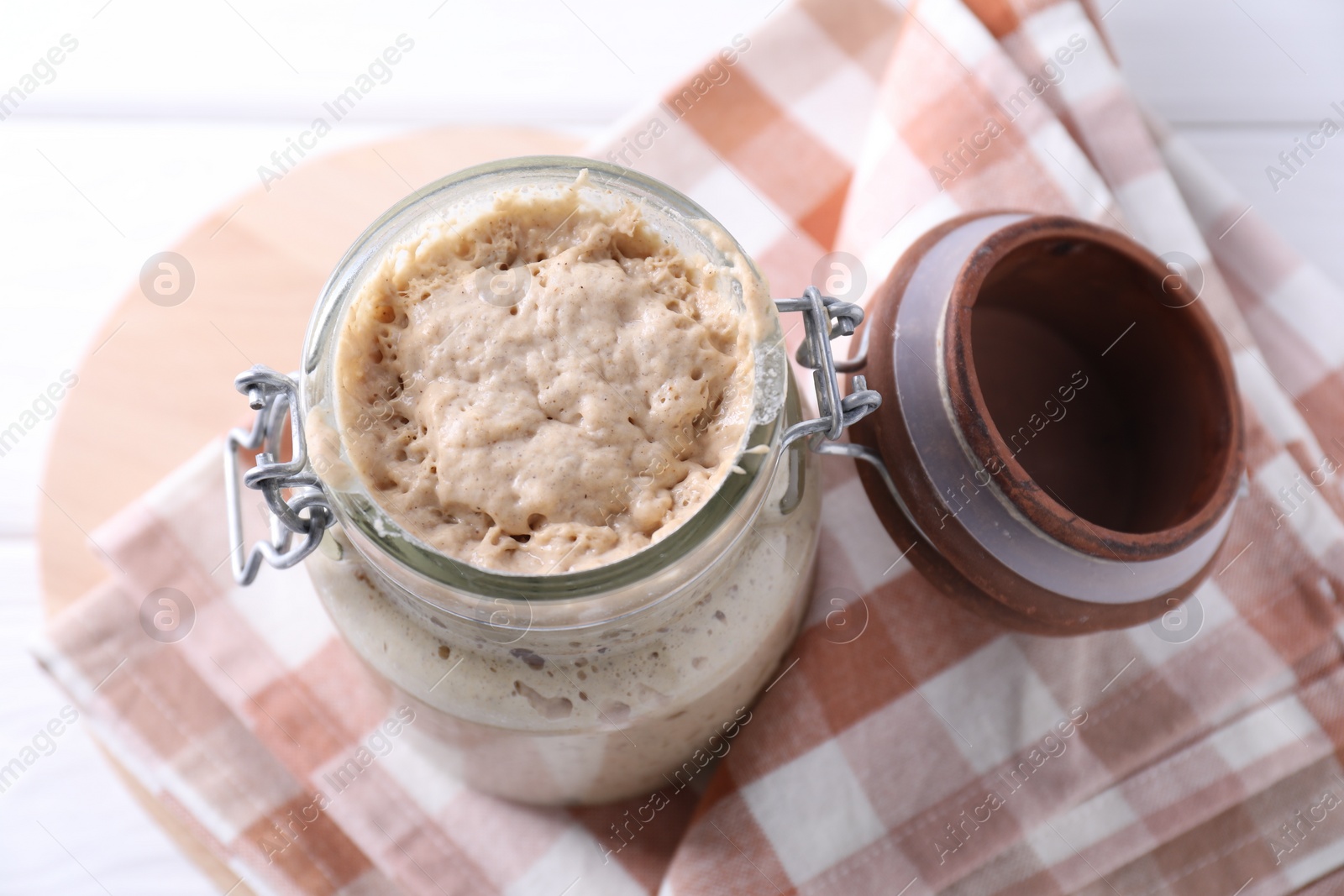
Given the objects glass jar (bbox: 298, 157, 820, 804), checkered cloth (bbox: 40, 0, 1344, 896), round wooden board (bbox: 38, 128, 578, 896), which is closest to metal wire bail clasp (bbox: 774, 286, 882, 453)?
glass jar (bbox: 298, 157, 820, 804)

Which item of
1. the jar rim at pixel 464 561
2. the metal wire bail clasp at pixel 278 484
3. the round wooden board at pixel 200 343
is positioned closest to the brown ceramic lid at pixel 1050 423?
the jar rim at pixel 464 561

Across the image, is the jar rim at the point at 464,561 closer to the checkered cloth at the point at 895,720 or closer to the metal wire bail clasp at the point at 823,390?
the metal wire bail clasp at the point at 823,390

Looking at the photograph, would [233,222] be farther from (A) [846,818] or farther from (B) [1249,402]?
(B) [1249,402]

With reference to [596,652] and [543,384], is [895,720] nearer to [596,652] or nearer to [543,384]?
[596,652]

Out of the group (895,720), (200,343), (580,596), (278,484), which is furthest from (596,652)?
(200,343)

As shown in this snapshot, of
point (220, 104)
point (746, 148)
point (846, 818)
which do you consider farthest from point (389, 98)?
point (846, 818)
